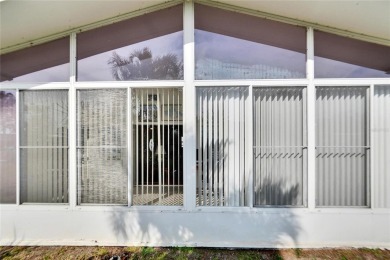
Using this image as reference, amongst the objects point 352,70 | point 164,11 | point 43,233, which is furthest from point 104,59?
point 352,70

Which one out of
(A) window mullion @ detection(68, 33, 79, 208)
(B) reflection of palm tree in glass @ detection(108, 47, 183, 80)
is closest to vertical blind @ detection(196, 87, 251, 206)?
(B) reflection of palm tree in glass @ detection(108, 47, 183, 80)

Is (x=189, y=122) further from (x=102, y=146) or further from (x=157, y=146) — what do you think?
(x=102, y=146)

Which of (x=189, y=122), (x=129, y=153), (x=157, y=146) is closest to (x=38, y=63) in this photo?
(x=129, y=153)

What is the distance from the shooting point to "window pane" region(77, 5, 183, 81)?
12.5ft

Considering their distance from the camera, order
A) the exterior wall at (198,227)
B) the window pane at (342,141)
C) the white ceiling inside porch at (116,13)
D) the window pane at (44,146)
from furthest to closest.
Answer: the window pane at (44,146), the window pane at (342,141), the exterior wall at (198,227), the white ceiling inside porch at (116,13)

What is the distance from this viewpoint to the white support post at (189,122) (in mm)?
3654

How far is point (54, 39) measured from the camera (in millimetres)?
3873

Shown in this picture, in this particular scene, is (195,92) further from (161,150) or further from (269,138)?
(269,138)

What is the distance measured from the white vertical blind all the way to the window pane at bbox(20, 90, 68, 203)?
534 centimetres

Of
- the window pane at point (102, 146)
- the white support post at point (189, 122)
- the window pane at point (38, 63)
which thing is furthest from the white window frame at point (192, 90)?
the window pane at point (38, 63)

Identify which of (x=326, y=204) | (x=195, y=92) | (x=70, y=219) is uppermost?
(x=195, y=92)

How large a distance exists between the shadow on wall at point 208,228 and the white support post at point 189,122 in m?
0.35

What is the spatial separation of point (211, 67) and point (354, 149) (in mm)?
2828

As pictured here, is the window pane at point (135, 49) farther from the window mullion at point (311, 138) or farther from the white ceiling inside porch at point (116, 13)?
the window mullion at point (311, 138)
